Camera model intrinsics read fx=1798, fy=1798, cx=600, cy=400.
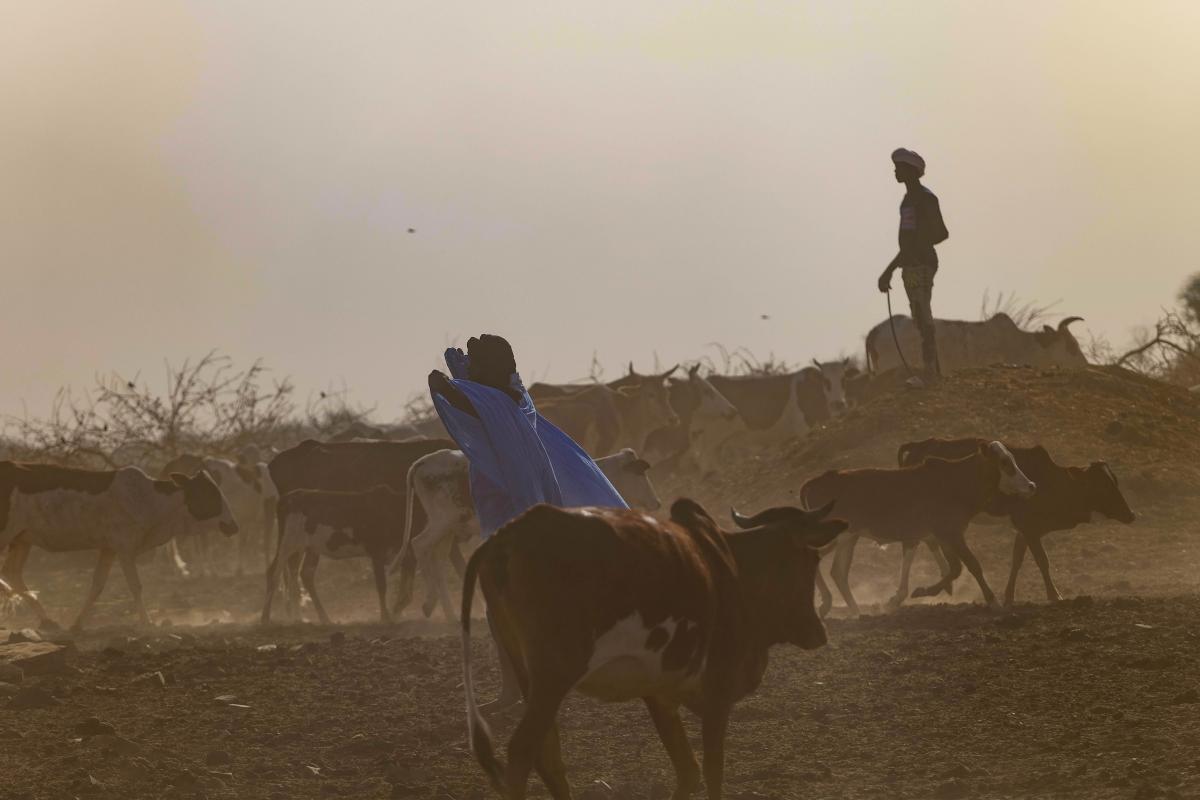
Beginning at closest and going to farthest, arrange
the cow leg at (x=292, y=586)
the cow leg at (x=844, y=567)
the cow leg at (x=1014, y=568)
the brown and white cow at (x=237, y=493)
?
the cow leg at (x=1014, y=568)
the cow leg at (x=844, y=567)
the cow leg at (x=292, y=586)
the brown and white cow at (x=237, y=493)

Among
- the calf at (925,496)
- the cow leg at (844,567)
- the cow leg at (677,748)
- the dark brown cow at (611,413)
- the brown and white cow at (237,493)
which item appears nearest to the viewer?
the cow leg at (677,748)

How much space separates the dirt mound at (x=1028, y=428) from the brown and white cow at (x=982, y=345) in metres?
4.42

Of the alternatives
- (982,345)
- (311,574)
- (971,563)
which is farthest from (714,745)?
(982,345)

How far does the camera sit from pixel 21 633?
14773 mm

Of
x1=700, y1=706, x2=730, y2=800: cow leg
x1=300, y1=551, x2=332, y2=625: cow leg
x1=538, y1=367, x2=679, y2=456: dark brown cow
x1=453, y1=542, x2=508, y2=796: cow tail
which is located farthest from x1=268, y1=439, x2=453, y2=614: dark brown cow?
x1=453, y1=542, x2=508, y2=796: cow tail

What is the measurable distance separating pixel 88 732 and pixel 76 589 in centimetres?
1422

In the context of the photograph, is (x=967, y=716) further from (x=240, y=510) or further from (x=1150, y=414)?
(x=240, y=510)

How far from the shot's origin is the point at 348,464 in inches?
816

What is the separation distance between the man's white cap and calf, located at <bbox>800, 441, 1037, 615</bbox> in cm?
528

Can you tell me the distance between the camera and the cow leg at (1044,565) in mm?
14281

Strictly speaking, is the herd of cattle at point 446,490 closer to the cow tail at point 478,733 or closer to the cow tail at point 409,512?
the cow tail at point 409,512

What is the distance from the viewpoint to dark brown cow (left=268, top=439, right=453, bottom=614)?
20594mm

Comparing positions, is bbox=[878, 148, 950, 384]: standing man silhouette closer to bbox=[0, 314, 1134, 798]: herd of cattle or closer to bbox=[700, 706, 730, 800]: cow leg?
bbox=[0, 314, 1134, 798]: herd of cattle

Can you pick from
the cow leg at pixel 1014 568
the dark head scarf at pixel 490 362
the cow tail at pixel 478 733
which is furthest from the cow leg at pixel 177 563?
the cow tail at pixel 478 733
